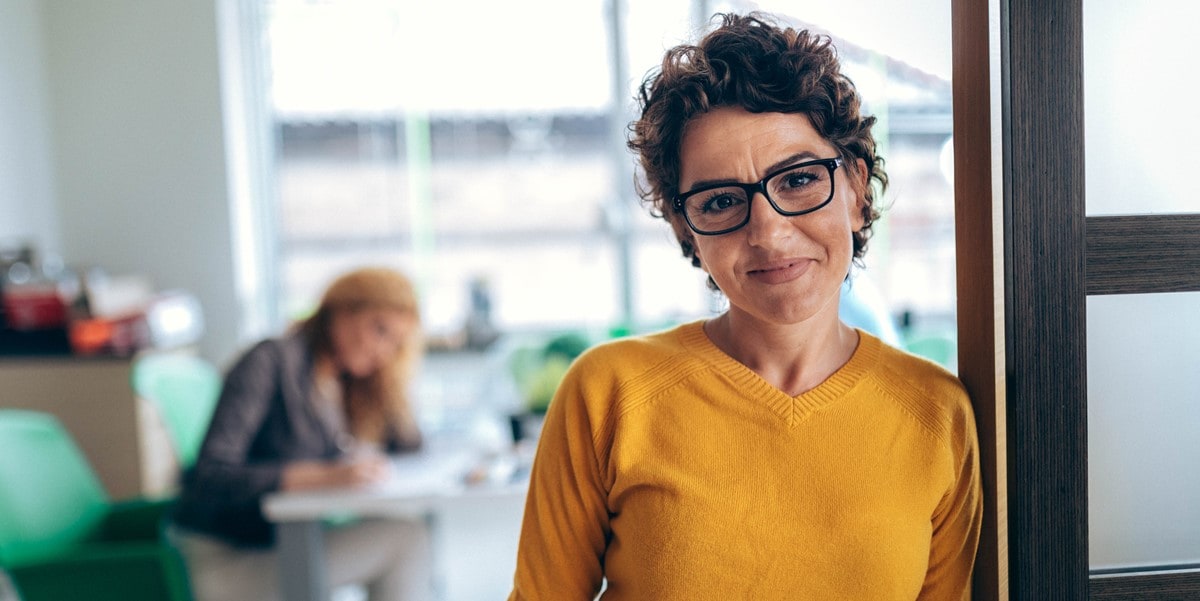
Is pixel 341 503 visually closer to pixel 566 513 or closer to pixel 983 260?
pixel 566 513

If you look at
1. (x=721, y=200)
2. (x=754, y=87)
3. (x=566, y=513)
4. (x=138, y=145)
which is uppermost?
(x=138, y=145)

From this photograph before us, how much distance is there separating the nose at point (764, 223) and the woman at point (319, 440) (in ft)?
5.31

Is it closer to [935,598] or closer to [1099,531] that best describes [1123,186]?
[1099,531]

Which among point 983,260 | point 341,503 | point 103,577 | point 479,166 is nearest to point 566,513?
point 983,260

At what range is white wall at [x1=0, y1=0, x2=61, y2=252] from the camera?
368 centimetres

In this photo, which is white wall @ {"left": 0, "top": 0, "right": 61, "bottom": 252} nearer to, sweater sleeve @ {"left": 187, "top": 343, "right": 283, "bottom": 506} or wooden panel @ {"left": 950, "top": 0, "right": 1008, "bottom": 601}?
sweater sleeve @ {"left": 187, "top": 343, "right": 283, "bottom": 506}

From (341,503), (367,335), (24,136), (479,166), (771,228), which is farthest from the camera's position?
(479,166)

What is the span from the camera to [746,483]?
38.5 inches

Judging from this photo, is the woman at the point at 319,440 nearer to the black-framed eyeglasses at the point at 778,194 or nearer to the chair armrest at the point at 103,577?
the chair armrest at the point at 103,577

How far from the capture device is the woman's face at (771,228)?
0.96 m

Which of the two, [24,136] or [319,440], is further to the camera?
[24,136]

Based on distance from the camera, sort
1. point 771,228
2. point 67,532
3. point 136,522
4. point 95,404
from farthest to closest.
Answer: point 95,404
point 136,522
point 67,532
point 771,228

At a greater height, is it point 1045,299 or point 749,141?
point 749,141

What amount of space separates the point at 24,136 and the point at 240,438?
2.18 meters
